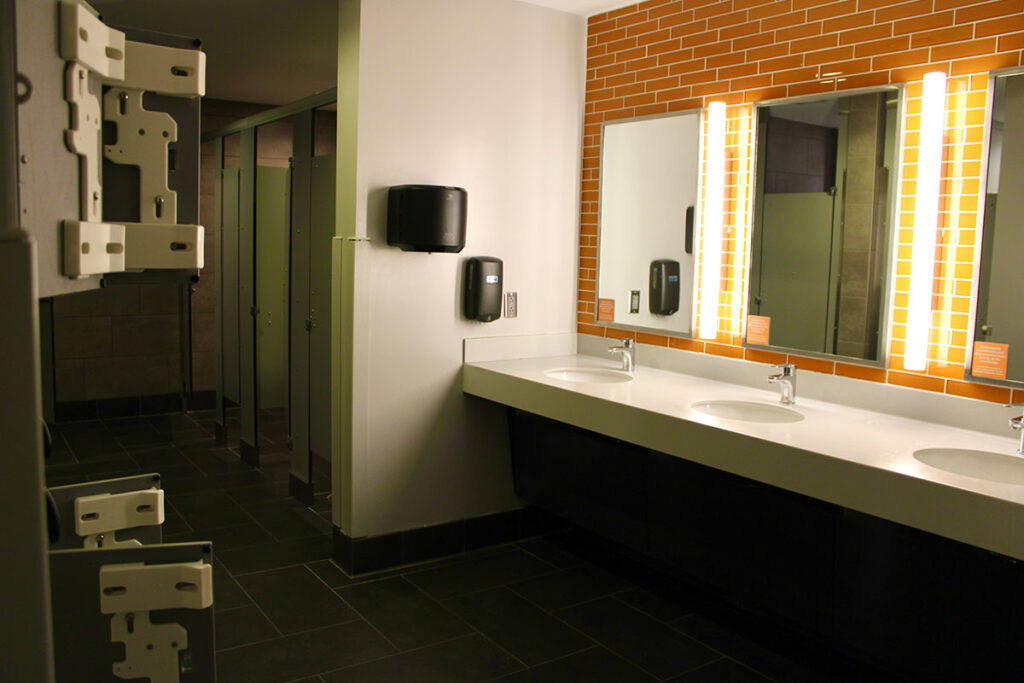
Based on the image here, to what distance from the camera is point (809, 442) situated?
2537mm

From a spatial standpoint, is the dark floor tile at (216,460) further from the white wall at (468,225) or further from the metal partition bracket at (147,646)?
the metal partition bracket at (147,646)

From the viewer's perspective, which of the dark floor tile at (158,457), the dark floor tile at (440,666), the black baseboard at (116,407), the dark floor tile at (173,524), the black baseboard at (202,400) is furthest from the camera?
the black baseboard at (202,400)

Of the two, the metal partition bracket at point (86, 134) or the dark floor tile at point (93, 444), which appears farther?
the dark floor tile at point (93, 444)

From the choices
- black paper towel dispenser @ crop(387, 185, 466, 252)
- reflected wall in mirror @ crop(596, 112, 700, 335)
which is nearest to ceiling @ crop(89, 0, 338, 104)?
black paper towel dispenser @ crop(387, 185, 466, 252)

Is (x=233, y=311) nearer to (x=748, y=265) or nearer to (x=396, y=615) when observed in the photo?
(x=396, y=615)

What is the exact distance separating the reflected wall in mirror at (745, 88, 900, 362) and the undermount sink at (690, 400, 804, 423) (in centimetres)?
28

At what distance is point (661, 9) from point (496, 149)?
38.4 inches

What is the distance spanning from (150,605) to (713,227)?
2797mm

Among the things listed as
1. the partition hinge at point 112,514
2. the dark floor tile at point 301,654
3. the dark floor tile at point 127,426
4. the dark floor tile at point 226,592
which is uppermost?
the partition hinge at point 112,514

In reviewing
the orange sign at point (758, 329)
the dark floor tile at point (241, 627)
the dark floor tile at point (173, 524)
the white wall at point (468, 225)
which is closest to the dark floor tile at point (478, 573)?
the white wall at point (468, 225)

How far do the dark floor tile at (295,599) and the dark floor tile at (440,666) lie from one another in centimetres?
39

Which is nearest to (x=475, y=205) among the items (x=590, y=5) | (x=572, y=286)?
(x=572, y=286)

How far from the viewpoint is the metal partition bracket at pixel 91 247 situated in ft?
4.14

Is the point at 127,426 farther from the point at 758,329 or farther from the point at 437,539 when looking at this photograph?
the point at 758,329
